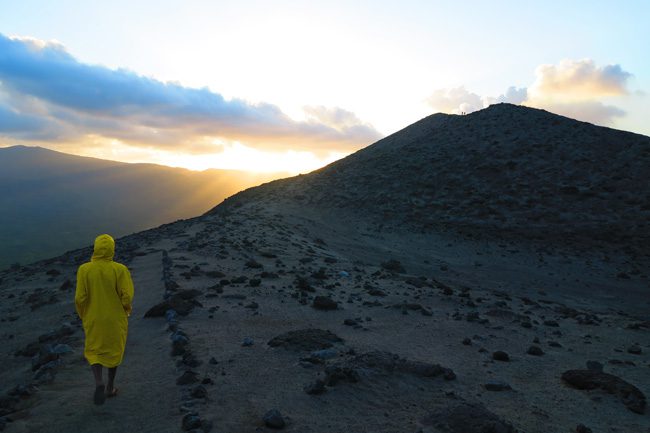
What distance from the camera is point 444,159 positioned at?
121ft

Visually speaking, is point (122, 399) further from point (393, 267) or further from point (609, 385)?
point (393, 267)

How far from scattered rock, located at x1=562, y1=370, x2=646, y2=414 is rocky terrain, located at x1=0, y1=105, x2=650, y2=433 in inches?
1.0

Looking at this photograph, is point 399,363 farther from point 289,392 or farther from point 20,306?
point 20,306

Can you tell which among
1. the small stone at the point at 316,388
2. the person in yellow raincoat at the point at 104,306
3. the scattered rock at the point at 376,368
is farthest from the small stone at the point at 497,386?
the person in yellow raincoat at the point at 104,306

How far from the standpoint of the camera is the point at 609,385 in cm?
669

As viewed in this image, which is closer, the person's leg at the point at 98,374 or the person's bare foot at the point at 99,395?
the person's bare foot at the point at 99,395

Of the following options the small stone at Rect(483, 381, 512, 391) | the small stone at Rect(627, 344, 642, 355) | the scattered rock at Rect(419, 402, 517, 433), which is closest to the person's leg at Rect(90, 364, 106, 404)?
the scattered rock at Rect(419, 402, 517, 433)

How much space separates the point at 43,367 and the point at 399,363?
511cm

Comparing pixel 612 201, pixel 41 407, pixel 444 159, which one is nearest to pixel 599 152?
pixel 612 201

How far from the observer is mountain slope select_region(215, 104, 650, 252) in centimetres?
2678

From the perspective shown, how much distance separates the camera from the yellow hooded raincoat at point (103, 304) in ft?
19.6

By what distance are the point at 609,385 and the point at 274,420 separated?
15.8ft

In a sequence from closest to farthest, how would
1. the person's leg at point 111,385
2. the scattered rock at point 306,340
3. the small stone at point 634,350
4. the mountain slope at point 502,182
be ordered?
the person's leg at point 111,385
the scattered rock at point 306,340
the small stone at point 634,350
the mountain slope at point 502,182

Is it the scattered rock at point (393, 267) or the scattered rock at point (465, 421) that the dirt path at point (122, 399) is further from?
the scattered rock at point (393, 267)
